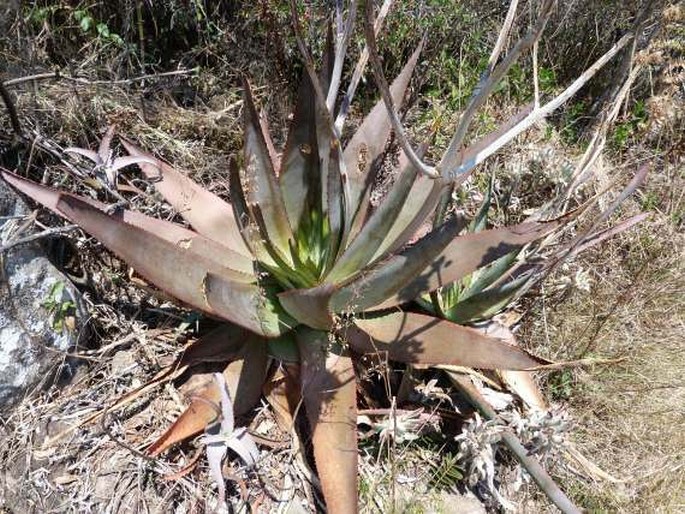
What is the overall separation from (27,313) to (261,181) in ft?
2.55

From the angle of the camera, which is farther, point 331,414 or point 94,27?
point 94,27

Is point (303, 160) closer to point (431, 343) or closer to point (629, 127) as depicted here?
point (431, 343)

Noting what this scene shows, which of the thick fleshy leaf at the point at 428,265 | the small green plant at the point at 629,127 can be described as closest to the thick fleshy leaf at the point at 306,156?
the thick fleshy leaf at the point at 428,265

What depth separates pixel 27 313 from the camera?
1.85m


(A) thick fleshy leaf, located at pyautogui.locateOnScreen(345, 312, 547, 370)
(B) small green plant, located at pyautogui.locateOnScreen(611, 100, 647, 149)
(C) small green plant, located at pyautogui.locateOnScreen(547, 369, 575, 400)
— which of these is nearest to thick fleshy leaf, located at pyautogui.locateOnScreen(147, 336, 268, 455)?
(A) thick fleshy leaf, located at pyautogui.locateOnScreen(345, 312, 547, 370)

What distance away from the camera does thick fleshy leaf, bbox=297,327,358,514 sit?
1582 millimetres

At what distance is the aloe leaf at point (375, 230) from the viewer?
5.03ft

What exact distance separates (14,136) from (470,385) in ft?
5.25

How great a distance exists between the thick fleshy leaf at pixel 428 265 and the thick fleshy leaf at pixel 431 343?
0.24 feet

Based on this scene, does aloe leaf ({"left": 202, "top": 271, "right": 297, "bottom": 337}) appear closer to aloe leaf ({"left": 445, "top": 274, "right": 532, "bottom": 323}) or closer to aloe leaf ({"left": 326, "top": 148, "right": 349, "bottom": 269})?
aloe leaf ({"left": 326, "top": 148, "right": 349, "bottom": 269})

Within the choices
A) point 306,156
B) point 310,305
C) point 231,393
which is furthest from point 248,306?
point 306,156

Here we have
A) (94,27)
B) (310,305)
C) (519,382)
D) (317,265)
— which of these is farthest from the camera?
(94,27)

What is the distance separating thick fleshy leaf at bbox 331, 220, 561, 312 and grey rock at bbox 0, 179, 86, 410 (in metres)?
0.84

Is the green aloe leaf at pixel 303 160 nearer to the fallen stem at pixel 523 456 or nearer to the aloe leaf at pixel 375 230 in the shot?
the aloe leaf at pixel 375 230
